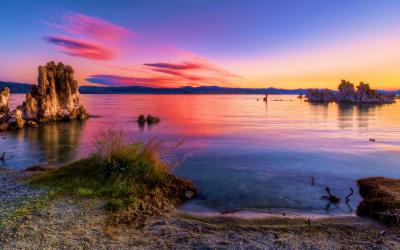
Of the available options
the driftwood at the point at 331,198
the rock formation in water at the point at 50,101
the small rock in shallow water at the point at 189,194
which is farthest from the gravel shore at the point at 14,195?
the rock formation in water at the point at 50,101

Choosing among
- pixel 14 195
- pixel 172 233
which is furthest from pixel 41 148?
pixel 172 233

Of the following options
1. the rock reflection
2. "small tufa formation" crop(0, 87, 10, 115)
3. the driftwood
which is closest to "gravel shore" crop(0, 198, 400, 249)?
the driftwood

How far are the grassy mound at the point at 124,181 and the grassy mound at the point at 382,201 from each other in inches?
279

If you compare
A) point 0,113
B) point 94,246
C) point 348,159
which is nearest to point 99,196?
Answer: point 94,246

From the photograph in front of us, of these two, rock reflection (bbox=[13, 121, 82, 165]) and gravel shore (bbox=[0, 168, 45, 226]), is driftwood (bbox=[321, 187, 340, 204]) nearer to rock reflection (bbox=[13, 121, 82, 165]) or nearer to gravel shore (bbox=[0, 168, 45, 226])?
gravel shore (bbox=[0, 168, 45, 226])

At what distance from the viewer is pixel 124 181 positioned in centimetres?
1183

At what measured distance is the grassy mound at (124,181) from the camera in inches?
433

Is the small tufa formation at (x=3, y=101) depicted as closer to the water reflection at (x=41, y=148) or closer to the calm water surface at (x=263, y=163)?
the water reflection at (x=41, y=148)

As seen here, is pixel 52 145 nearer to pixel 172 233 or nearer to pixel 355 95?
pixel 172 233

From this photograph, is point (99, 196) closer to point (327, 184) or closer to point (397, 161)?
point (327, 184)

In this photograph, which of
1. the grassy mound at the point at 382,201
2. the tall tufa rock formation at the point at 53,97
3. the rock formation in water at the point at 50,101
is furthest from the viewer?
the tall tufa rock formation at the point at 53,97

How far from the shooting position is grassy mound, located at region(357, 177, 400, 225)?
10734 millimetres

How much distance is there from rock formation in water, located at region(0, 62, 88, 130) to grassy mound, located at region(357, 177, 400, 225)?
45.1 m

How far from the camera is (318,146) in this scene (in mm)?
31000
